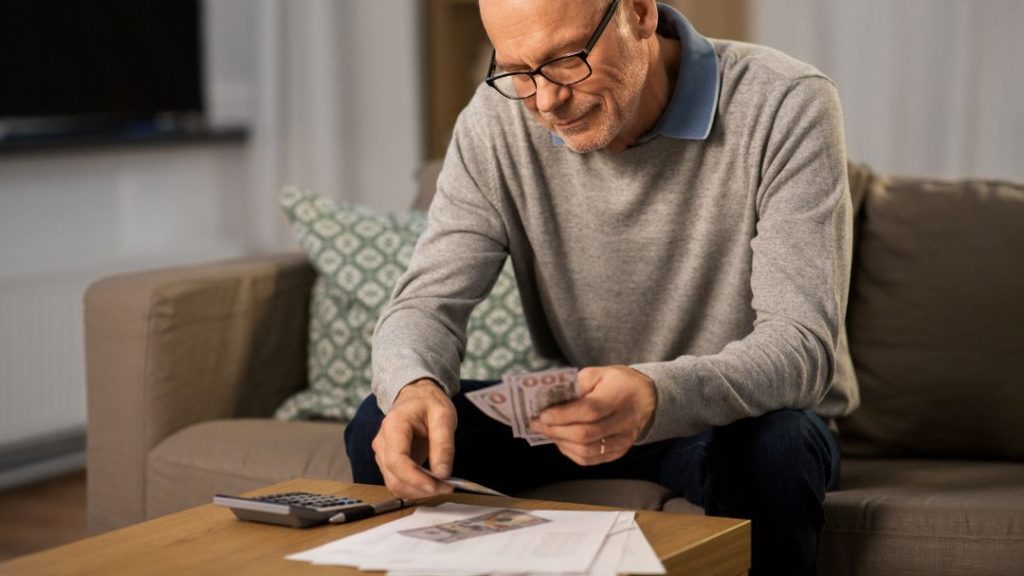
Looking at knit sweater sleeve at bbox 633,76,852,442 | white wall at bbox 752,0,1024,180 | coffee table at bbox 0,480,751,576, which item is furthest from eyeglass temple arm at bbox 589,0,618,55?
white wall at bbox 752,0,1024,180

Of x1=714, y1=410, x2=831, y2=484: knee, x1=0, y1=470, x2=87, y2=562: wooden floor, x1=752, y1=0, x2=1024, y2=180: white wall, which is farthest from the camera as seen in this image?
x1=752, y1=0, x2=1024, y2=180: white wall

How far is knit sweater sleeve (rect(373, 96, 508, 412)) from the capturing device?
5.51 feet

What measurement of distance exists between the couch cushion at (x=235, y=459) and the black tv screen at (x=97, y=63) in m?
1.54

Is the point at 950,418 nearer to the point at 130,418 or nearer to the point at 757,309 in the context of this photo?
the point at 757,309

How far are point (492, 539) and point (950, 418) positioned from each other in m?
1.03

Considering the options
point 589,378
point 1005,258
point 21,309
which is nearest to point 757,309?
point 589,378

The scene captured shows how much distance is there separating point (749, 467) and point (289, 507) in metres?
0.51

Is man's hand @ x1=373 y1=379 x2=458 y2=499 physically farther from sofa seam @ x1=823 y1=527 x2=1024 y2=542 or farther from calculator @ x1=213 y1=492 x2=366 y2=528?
sofa seam @ x1=823 y1=527 x2=1024 y2=542

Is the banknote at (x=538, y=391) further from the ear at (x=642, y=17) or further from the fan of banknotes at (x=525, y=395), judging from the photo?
the ear at (x=642, y=17)

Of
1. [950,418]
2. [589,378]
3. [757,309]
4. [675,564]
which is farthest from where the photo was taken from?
[950,418]

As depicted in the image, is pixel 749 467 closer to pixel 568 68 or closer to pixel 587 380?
pixel 587 380

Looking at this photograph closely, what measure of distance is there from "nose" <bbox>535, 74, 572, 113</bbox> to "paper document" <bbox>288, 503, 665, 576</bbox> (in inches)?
20.2

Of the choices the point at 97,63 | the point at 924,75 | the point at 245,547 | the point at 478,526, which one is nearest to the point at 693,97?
the point at 478,526

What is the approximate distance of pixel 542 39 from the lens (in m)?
1.60
